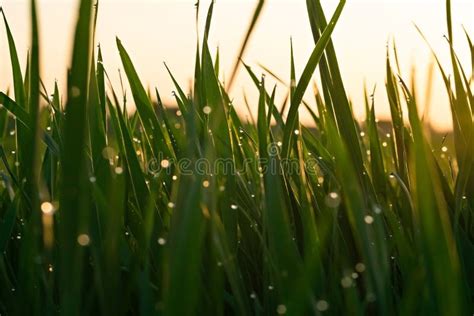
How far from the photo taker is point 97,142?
0.61 metres

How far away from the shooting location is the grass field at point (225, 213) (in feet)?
1.09

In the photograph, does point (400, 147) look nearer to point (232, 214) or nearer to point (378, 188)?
point (378, 188)

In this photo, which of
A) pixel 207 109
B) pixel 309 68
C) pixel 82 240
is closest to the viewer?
pixel 82 240

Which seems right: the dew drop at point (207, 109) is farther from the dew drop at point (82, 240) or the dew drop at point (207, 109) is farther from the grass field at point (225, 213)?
the dew drop at point (82, 240)

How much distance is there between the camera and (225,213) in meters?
0.59

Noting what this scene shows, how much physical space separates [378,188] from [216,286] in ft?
1.05

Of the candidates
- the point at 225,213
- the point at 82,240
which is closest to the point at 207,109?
the point at 225,213

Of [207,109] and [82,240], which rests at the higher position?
[207,109]

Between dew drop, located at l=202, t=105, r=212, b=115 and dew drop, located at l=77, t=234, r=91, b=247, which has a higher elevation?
dew drop, located at l=202, t=105, r=212, b=115

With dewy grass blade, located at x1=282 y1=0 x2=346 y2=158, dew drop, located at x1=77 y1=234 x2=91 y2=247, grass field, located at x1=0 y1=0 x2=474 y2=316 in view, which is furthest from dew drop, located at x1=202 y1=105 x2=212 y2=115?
dew drop, located at x1=77 y1=234 x2=91 y2=247

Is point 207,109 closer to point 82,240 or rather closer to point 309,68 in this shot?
point 309,68

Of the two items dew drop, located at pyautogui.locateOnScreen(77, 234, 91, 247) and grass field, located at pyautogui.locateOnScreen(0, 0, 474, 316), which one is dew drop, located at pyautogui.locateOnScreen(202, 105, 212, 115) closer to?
grass field, located at pyautogui.locateOnScreen(0, 0, 474, 316)

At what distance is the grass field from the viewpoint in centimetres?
33

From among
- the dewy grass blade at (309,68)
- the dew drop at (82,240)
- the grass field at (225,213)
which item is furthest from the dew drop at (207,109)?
the dew drop at (82,240)
